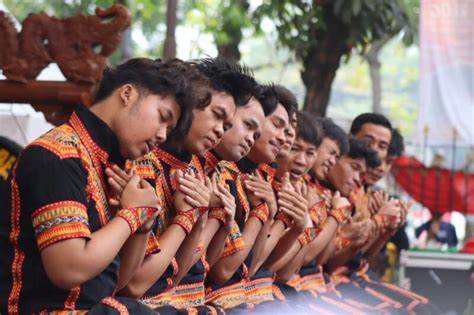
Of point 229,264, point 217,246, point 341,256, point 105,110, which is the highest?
point 105,110

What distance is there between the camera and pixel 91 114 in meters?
3.77

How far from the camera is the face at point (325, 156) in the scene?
6926 millimetres

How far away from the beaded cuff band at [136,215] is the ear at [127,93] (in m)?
0.39

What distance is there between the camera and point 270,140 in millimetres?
5512

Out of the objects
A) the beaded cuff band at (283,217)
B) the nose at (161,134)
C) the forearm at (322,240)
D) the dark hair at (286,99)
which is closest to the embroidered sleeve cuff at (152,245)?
the nose at (161,134)

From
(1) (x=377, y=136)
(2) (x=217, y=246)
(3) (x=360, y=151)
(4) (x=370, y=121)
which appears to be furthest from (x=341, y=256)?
(2) (x=217, y=246)

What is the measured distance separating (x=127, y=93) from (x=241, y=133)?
4.27ft

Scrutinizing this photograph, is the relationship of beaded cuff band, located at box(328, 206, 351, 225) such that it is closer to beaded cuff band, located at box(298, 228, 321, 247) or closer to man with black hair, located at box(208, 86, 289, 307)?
beaded cuff band, located at box(298, 228, 321, 247)

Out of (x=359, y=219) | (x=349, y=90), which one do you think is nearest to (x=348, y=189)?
(x=359, y=219)

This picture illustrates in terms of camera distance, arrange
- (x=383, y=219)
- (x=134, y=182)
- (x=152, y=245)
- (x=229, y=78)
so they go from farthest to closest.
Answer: (x=383, y=219) < (x=229, y=78) < (x=152, y=245) < (x=134, y=182)

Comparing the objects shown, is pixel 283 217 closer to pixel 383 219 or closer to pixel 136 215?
pixel 136 215

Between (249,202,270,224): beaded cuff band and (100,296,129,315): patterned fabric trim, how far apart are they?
5.59 feet

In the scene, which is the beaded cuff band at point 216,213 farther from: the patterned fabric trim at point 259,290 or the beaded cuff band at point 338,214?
the beaded cuff band at point 338,214

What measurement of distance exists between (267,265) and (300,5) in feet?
17.0
